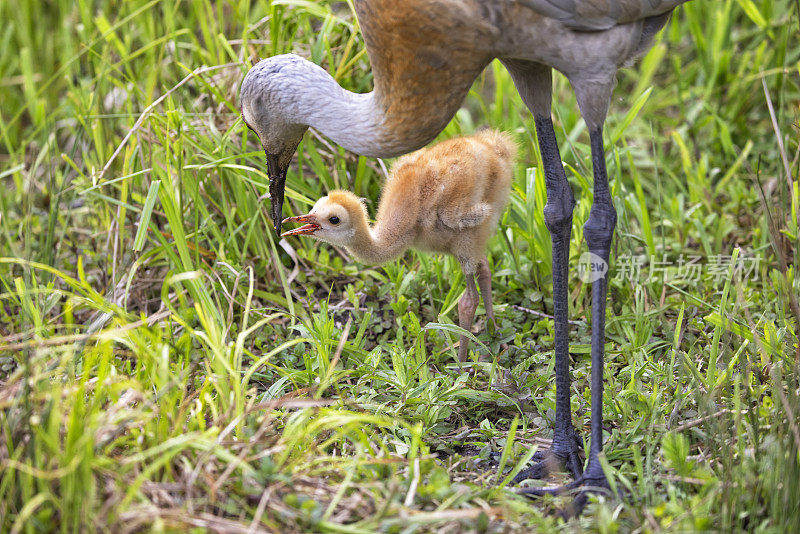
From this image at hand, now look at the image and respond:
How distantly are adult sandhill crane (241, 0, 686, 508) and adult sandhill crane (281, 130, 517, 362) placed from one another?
1.37ft

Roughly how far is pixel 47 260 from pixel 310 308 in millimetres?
1279

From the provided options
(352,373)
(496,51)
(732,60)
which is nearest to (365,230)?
(352,373)

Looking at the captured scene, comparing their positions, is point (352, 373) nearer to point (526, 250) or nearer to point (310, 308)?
point (310, 308)

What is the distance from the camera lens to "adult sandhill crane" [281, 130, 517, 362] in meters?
3.80

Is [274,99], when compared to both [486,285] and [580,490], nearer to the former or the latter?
[486,285]

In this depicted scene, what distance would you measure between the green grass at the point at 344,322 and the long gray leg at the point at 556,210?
0.20 m

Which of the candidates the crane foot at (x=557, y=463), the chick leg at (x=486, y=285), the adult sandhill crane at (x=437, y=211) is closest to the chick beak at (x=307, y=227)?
the adult sandhill crane at (x=437, y=211)

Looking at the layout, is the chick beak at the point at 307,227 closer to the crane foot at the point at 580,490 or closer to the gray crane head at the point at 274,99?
the gray crane head at the point at 274,99

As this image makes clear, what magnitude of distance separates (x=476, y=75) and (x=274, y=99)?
76 cm

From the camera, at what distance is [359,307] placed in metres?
4.37

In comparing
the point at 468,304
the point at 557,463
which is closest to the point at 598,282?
the point at 557,463

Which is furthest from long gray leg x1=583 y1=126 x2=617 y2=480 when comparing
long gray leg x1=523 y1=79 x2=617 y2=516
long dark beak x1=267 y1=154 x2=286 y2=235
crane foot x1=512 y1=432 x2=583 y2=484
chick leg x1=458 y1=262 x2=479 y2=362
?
long dark beak x1=267 y1=154 x2=286 y2=235

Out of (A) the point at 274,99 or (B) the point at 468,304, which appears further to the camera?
(B) the point at 468,304

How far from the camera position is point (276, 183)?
147 inches
